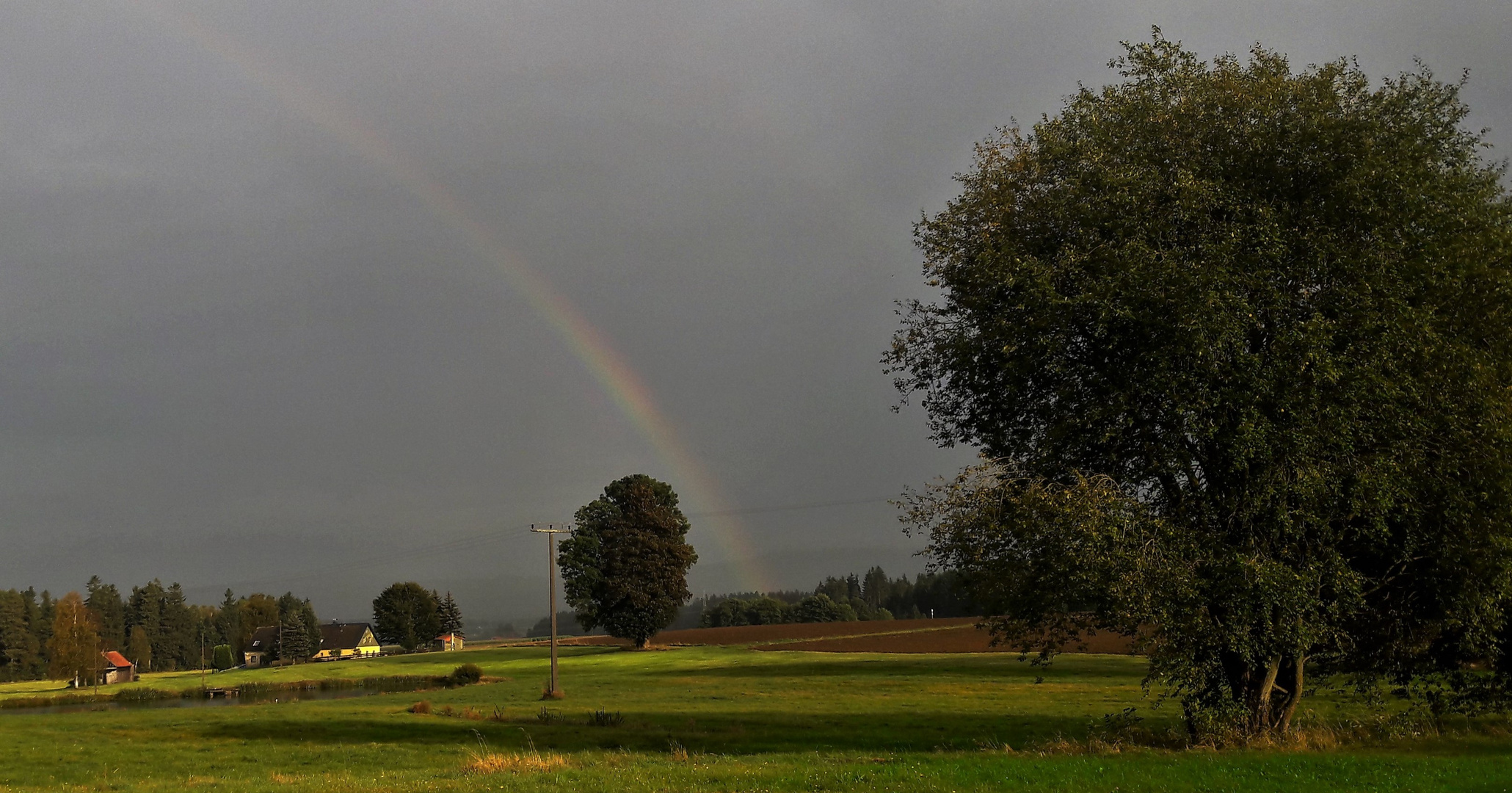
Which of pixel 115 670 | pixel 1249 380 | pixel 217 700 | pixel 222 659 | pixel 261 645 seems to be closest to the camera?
pixel 1249 380

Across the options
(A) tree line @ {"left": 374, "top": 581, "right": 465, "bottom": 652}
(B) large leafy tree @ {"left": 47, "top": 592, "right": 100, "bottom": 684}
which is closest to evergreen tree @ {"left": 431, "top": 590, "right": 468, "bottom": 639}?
(A) tree line @ {"left": 374, "top": 581, "right": 465, "bottom": 652}

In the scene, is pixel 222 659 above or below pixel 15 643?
below

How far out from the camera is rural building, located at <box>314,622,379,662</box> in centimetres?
16362

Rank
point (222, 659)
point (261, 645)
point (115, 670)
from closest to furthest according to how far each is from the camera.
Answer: point (115, 670) < point (222, 659) < point (261, 645)

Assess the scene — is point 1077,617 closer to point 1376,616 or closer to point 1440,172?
point 1376,616

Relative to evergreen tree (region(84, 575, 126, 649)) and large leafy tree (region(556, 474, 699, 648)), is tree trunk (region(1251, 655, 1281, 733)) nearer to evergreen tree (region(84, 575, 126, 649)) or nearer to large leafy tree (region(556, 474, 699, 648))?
large leafy tree (region(556, 474, 699, 648))

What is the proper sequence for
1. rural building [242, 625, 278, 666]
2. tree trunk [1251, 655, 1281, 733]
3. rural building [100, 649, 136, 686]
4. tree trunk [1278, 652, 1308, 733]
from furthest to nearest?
rural building [242, 625, 278, 666] < rural building [100, 649, 136, 686] < tree trunk [1278, 652, 1308, 733] < tree trunk [1251, 655, 1281, 733]

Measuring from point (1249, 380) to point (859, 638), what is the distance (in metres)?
97.5

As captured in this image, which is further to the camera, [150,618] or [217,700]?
[150,618]

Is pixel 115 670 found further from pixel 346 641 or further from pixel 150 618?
pixel 150 618

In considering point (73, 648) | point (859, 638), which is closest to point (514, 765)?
point (859, 638)

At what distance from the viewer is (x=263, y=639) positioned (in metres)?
160

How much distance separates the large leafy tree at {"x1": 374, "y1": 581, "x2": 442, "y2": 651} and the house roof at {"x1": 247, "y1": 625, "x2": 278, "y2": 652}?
16.1m

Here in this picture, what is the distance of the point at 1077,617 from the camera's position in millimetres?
22484
